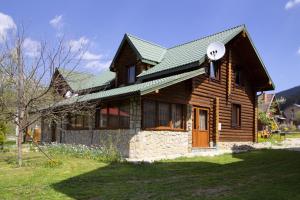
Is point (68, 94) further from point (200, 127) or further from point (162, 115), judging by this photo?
point (200, 127)

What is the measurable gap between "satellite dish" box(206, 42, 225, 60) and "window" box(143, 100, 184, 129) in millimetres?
3014

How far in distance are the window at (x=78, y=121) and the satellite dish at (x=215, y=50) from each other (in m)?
7.58

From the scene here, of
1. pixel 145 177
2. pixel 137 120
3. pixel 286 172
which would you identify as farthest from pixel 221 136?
pixel 145 177

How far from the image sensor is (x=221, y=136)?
2094 centimetres

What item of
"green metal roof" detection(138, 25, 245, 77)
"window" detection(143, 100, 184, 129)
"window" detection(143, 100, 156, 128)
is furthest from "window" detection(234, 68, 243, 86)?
"window" detection(143, 100, 156, 128)

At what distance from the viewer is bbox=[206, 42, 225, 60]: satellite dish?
61.4 feet

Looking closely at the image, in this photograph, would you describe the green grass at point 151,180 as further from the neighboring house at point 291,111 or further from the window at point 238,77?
the neighboring house at point 291,111

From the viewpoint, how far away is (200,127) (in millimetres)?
19766

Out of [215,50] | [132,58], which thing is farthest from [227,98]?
[132,58]

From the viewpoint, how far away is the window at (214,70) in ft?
67.4

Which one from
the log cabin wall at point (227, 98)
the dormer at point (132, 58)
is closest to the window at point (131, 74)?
the dormer at point (132, 58)

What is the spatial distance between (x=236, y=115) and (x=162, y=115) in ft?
23.9

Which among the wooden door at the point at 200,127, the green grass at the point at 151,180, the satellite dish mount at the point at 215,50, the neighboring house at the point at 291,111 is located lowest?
the green grass at the point at 151,180

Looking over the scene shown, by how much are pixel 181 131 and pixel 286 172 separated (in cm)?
701
